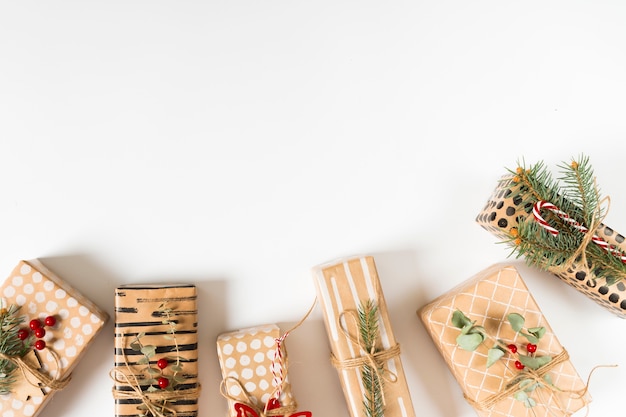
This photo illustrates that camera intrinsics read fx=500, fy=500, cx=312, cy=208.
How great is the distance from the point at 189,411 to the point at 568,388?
1.10m

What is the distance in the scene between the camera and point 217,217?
1.55m

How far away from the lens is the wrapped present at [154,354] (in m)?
1.38

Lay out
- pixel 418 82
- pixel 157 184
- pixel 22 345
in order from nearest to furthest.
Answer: pixel 22 345, pixel 157 184, pixel 418 82

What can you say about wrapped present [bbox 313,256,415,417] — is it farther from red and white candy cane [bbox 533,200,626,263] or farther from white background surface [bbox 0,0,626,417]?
red and white candy cane [bbox 533,200,626,263]

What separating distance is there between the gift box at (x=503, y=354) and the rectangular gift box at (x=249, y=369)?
1.59 ft

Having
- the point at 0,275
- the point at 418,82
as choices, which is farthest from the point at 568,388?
the point at 0,275

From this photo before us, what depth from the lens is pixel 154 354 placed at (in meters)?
1.40

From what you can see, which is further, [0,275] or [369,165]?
[369,165]

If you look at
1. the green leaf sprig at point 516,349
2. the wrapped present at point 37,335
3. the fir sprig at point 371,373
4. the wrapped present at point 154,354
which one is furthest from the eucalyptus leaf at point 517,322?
the wrapped present at point 37,335

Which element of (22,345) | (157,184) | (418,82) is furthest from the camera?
(418,82)

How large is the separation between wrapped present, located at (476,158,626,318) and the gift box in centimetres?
14

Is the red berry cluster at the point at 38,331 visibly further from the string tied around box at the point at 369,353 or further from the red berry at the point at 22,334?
the string tied around box at the point at 369,353

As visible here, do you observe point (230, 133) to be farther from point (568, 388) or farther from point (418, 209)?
point (568, 388)

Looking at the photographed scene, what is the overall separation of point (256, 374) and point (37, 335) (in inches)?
24.0
